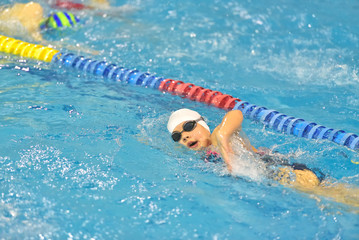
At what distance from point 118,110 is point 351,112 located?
8.57 ft

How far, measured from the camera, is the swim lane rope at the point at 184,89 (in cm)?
446

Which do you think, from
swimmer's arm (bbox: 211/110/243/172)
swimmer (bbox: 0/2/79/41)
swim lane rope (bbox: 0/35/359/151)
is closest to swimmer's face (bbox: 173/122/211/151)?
swimmer's arm (bbox: 211/110/243/172)

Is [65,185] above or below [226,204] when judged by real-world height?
below

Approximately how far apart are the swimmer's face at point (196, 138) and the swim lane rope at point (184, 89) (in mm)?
1147

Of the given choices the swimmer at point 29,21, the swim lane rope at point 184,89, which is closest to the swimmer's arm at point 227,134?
the swim lane rope at point 184,89

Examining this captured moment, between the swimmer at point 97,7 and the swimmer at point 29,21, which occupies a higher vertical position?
the swimmer at point 97,7

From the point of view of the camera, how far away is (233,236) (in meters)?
2.99

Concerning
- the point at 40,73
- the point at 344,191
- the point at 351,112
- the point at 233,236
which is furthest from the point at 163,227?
the point at 40,73

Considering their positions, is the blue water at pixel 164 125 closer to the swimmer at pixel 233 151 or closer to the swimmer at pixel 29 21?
the swimmer at pixel 233 151

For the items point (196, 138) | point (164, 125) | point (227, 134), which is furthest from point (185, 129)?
point (164, 125)

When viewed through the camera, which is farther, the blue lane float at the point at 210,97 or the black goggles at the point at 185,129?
the blue lane float at the point at 210,97

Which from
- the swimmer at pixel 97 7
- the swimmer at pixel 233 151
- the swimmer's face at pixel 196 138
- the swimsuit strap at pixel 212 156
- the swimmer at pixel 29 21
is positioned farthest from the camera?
the swimmer at pixel 97 7

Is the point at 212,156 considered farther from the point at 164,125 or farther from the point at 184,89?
the point at 184,89

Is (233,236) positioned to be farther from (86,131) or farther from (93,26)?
(93,26)
